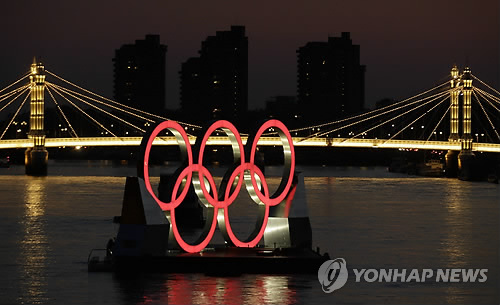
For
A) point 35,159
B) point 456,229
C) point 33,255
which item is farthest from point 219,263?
point 35,159

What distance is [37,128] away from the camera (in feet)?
339

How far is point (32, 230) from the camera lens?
4144 centimetres

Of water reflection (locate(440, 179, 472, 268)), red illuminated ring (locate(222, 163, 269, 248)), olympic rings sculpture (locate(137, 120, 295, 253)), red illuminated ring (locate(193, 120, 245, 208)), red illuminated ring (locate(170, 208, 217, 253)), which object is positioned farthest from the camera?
water reflection (locate(440, 179, 472, 268))

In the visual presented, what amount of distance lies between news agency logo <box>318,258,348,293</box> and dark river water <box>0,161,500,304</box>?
0.20m

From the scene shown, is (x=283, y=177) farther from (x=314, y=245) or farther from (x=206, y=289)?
(x=314, y=245)

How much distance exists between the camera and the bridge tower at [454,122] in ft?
344

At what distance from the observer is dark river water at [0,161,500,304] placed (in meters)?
23.1

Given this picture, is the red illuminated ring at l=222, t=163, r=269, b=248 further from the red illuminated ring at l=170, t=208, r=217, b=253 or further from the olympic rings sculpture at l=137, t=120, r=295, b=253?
the red illuminated ring at l=170, t=208, r=217, b=253

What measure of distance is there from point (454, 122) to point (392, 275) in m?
85.6

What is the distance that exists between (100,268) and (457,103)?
90884mm

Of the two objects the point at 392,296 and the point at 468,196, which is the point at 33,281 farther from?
the point at 468,196

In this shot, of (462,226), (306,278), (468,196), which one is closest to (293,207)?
(306,278)

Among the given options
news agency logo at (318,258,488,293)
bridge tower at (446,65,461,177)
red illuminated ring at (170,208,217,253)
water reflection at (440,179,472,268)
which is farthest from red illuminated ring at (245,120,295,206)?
bridge tower at (446,65,461,177)

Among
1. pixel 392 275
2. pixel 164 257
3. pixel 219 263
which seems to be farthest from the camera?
pixel 392 275
